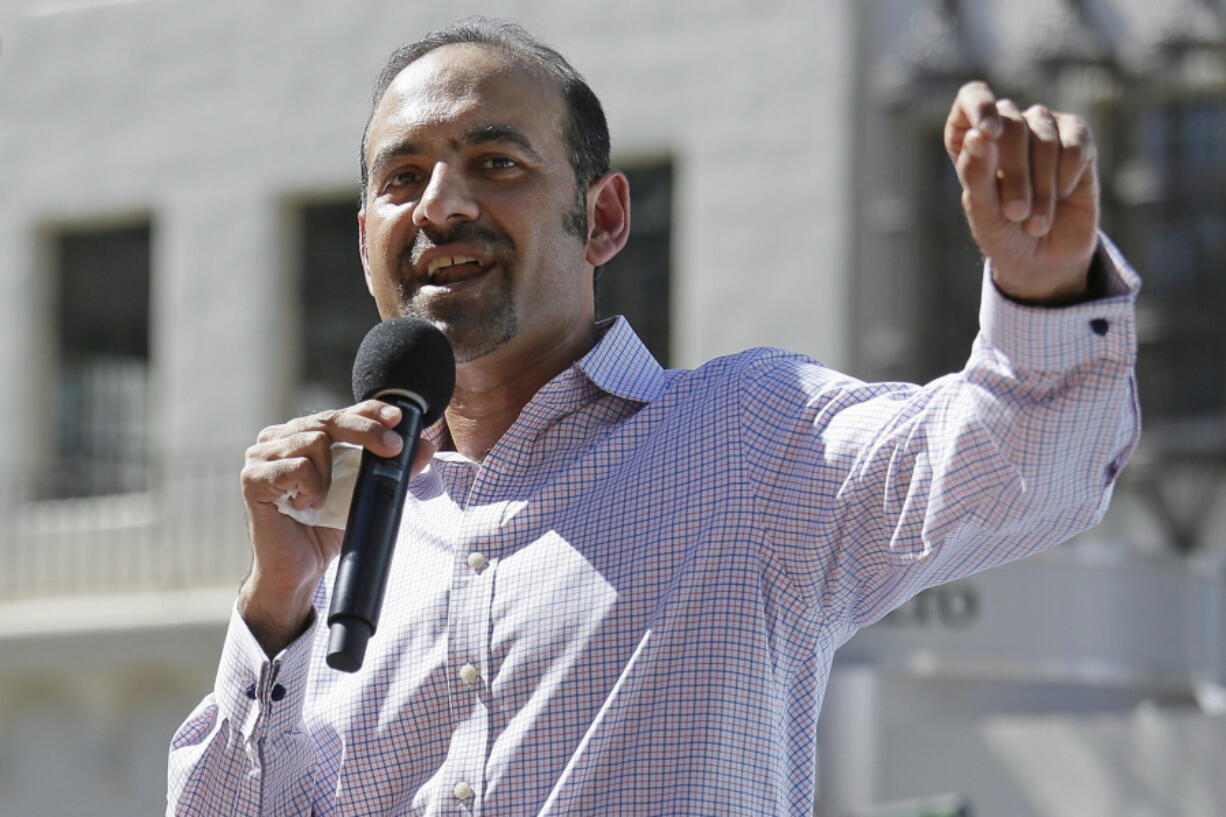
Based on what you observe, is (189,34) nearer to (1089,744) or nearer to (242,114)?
(242,114)

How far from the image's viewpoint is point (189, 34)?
16625 millimetres

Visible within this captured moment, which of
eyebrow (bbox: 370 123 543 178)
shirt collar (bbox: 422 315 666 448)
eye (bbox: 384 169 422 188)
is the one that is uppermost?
eyebrow (bbox: 370 123 543 178)

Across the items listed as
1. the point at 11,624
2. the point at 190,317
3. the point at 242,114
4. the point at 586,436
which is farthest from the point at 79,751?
the point at 586,436

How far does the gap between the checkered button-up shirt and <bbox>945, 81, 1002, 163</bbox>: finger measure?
0.28 m

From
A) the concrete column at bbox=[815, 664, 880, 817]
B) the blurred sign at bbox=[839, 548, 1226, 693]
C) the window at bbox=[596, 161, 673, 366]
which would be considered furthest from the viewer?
the window at bbox=[596, 161, 673, 366]

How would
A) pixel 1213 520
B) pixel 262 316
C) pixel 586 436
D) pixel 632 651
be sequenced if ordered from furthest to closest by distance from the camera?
pixel 262 316, pixel 1213 520, pixel 586 436, pixel 632 651

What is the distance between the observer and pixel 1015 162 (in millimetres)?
2285

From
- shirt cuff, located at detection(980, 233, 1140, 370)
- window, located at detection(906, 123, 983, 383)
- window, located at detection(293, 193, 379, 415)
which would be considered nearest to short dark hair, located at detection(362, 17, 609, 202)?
shirt cuff, located at detection(980, 233, 1140, 370)

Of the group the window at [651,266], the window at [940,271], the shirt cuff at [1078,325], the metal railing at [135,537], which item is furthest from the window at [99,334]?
the shirt cuff at [1078,325]

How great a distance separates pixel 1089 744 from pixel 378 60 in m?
7.14

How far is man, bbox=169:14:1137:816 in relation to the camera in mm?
2469

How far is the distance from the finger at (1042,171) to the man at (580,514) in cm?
6

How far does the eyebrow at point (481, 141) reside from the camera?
10.1ft

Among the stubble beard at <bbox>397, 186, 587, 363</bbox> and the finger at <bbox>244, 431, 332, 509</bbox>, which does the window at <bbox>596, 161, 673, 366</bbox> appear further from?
the finger at <bbox>244, 431, 332, 509</bbox>
